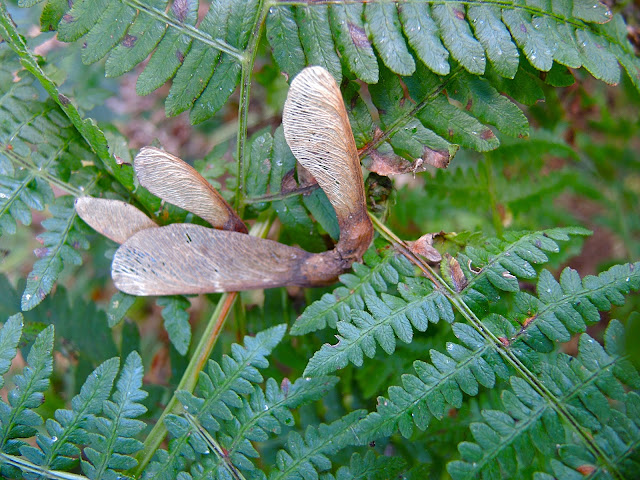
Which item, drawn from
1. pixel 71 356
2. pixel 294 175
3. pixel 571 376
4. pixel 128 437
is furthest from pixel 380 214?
pixel 71 356

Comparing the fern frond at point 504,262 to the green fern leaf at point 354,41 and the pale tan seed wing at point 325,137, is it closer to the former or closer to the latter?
the pale tan seed wing at point 325,137

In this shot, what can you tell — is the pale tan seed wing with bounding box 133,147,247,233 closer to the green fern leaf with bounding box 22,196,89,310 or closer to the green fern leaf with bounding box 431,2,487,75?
the green fern leaf with bounding box 22,196,89,310

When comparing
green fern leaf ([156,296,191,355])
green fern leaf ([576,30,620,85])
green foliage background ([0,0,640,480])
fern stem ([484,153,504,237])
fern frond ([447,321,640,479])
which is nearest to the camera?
fern frond ([447,321,640,479])

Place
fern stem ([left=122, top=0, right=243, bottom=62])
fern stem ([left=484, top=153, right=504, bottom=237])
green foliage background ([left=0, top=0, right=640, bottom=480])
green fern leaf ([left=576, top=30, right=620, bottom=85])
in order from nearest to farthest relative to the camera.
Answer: green foliage background ([left=0, top=0, right=640, bottom=480]) < green fern leaf ([left=576, top=30, right=620, bottom=85]) < fern stem ([left=122, top=0, right=243, bottom=62]) < fern stem ([left=484, top=153, right=504, bottom=237])

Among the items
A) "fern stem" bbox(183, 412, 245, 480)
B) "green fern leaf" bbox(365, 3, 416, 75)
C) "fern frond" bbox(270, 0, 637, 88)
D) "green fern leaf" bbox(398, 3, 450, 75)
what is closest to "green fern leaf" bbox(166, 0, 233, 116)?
"fern frond" bbox(270, 0, 637, 88)

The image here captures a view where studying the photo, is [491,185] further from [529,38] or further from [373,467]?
[373,467]
